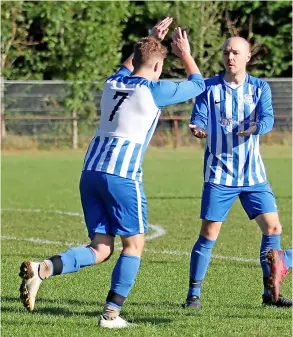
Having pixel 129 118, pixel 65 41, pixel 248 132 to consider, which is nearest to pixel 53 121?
pixel 65 41

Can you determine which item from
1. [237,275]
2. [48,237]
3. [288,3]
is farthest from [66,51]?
[237,275]

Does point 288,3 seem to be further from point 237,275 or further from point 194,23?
point 237,275

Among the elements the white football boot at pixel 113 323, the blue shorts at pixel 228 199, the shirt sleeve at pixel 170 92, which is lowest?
the white football boot at pixel 113 323

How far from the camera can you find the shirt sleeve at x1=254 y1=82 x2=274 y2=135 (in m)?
7.07

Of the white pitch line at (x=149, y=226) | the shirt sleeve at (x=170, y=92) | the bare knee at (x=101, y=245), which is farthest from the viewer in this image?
the white pitch line at (x=149, y=226)

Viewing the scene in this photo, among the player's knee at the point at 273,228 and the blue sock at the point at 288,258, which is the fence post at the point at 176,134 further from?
the blue sock at the point at 288,258

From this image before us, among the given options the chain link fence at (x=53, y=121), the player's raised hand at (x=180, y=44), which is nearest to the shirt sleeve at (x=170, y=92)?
the player's raised hand at (x=180, y=44)

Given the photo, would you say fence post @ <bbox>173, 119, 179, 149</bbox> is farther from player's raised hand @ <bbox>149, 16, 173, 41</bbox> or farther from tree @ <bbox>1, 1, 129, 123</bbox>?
player's raised hand @ <bbox>149, 16, 173, 41</bbox>

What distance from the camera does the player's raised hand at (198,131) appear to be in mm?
7082

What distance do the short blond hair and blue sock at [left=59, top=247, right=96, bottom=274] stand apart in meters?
1.32

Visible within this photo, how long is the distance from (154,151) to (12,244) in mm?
17898

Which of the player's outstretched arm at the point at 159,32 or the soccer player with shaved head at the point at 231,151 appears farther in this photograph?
the soccer player with shaved head at the point at 231,151

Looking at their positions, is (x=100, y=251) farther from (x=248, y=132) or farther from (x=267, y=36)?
(x=267, y=36)

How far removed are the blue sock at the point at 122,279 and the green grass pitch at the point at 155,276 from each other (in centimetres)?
→ 23
